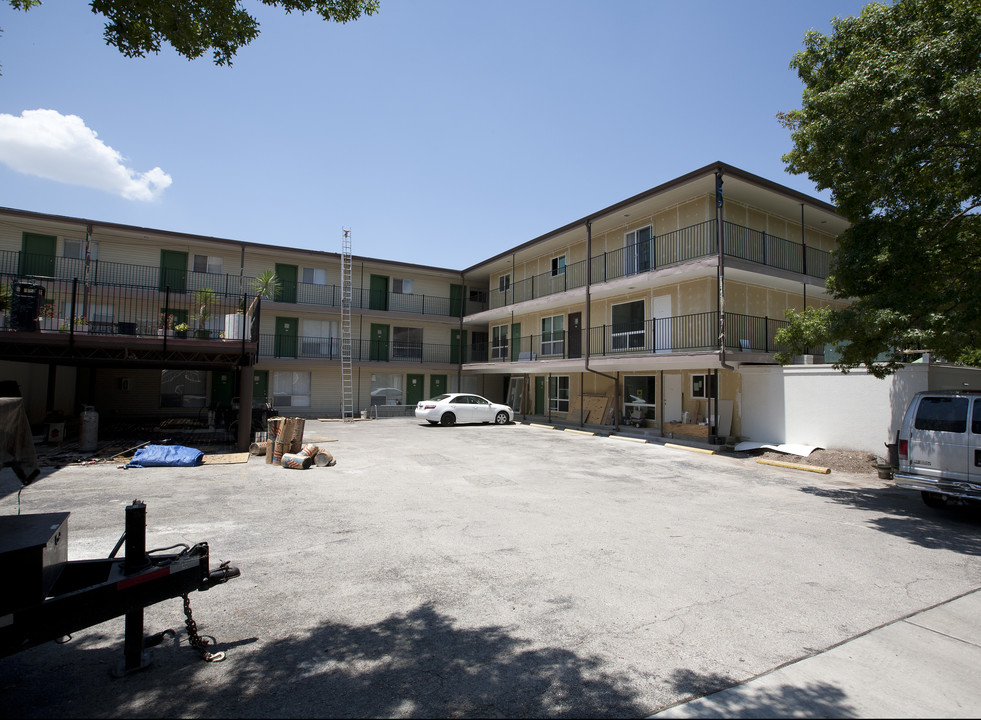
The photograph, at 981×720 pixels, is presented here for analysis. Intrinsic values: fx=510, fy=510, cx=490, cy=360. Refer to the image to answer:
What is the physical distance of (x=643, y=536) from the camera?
21.5 ft

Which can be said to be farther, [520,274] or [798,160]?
[520,274]

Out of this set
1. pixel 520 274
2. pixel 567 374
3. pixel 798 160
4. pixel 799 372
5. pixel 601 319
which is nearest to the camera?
pixel 798 160

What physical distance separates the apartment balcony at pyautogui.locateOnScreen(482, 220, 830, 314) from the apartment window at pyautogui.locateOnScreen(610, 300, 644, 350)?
1.38m

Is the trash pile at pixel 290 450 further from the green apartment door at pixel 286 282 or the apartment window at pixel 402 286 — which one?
the apartment window at pixel 402 286

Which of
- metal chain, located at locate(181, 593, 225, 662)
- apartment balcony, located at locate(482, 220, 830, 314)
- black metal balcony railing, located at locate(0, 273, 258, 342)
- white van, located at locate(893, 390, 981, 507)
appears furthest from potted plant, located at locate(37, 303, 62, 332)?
white van, located at locate(893, 390, 981, 507)

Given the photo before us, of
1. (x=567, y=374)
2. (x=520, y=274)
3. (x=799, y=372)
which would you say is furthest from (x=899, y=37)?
(x=520, y=274)

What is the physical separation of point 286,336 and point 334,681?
80.0 feet

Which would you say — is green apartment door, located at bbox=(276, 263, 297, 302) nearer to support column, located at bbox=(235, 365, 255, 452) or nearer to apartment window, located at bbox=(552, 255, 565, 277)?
apartment window, located at bbox=(552, 255, 565, 277)

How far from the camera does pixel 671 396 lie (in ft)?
61.5

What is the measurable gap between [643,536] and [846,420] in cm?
996

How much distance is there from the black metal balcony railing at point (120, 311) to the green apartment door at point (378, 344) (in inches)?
276

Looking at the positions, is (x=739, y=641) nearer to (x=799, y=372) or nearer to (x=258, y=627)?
(x=258, y=627)

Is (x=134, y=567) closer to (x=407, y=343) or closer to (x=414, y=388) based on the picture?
(x=414, y=388)

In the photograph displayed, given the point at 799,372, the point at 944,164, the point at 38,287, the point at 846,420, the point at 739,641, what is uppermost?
Answer: the point at 944,164
